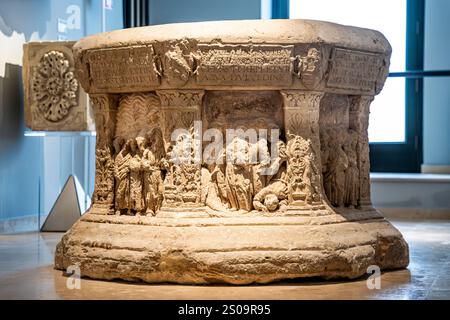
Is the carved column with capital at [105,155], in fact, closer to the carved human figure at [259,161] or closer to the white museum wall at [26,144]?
the carved human figure at [259,161]

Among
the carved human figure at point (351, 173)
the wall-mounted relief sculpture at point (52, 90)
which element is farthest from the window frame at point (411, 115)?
the carved human figure at point (351, 173)

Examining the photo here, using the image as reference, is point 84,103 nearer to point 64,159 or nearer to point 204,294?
point 64,159

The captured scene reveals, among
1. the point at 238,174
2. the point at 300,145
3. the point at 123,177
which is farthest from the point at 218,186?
the point at 123,177

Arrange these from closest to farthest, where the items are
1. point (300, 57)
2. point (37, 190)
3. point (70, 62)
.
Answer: point (300, 57), point (70, 62), point (37, 190)

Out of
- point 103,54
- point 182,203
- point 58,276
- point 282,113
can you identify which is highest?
point 103,54

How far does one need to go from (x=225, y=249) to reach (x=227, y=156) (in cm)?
73

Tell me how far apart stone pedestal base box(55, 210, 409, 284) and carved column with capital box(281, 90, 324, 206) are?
0.61 ft

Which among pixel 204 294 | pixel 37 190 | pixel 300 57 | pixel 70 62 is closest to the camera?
pixel 204 294

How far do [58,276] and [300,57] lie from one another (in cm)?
230

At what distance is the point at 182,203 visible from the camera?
639 centimetres

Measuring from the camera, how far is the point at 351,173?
23.0ft

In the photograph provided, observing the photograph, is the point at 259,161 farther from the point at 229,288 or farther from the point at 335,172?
the point at 229,288

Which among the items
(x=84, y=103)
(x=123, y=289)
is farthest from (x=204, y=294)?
(x=84, y=103)

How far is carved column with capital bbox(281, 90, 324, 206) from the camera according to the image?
6.44m
